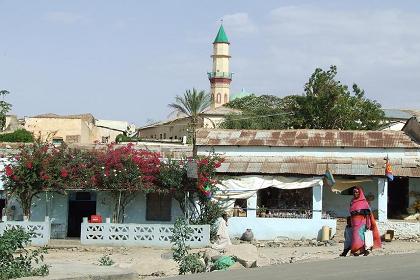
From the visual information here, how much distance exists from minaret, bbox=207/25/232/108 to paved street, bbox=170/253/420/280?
212 ft

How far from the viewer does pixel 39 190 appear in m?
24.2

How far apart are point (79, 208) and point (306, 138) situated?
32.1 ft

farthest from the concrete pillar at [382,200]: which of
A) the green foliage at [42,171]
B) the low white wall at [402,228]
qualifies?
the green foliage at [42,171]

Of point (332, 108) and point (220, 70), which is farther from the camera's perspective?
point (220, 70)

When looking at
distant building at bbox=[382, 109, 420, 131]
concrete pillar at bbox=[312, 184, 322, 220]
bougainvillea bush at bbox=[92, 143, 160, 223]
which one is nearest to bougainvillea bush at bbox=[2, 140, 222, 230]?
bougainvillea bush at bbox=[92, 143, 160, 223]

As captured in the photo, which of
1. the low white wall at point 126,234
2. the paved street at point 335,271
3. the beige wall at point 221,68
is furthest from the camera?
the beige wall at point 221,68

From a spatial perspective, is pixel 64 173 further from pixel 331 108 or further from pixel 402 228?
pixel 331 108

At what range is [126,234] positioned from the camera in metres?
23.3

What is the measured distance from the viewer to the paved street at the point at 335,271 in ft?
36.0

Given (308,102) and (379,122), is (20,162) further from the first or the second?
(379,122)

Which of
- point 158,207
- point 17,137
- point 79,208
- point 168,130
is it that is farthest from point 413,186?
point 168,130

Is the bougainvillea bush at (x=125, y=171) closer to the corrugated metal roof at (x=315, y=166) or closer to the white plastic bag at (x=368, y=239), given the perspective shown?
the corrugated metal roof at (x=315, y=166)

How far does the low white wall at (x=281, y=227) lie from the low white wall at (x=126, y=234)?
11.7 ft

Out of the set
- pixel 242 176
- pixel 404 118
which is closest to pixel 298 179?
pixel 242 176
